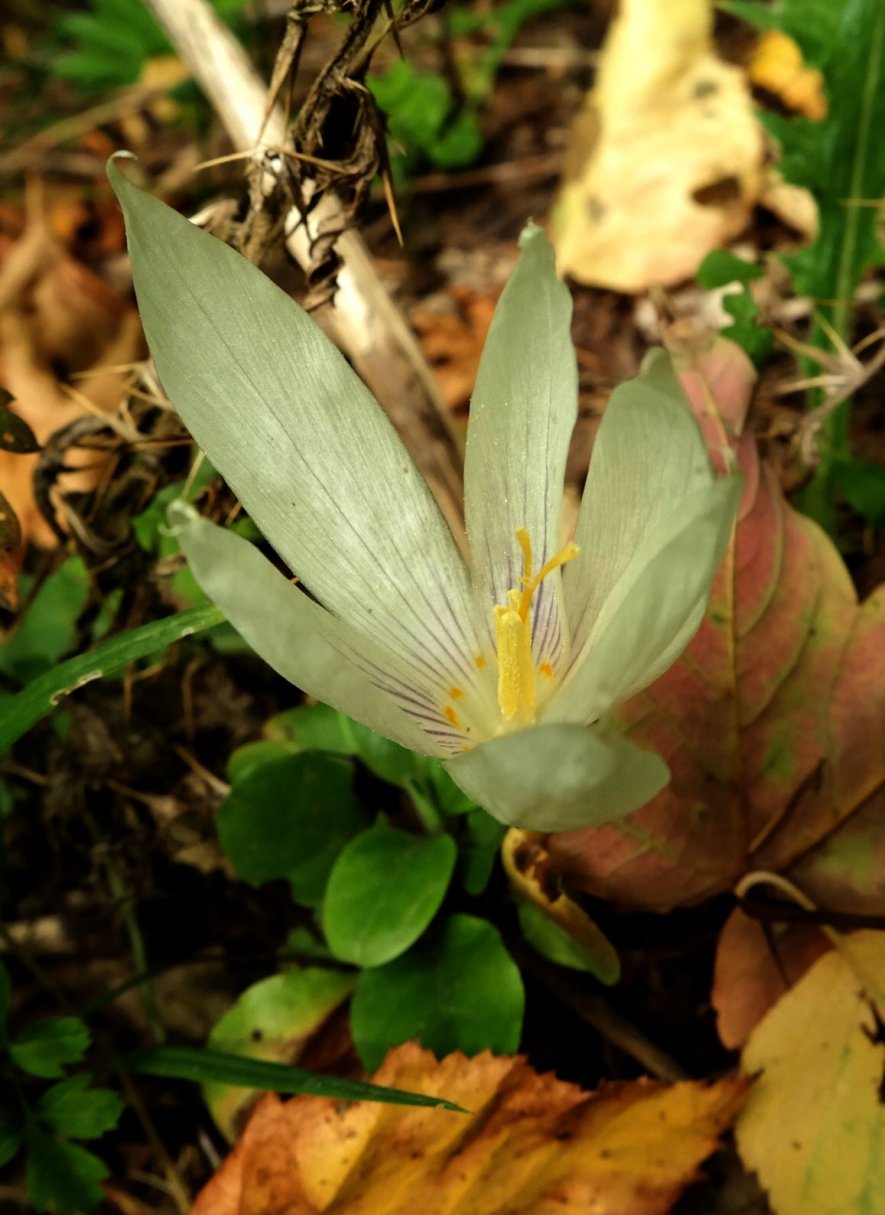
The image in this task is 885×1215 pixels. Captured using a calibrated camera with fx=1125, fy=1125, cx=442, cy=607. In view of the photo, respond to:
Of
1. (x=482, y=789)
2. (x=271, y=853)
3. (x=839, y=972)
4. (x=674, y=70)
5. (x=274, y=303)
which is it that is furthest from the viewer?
(x=674, y=70)

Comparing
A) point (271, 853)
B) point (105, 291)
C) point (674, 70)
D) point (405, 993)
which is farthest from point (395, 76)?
point (405, 993)

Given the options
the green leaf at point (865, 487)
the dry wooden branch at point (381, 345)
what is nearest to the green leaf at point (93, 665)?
the dry wooden branch at point (381, 345)

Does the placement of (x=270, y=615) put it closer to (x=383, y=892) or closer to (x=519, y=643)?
(x=519, y=643)

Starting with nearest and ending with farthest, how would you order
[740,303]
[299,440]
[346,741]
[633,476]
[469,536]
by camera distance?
1. [633,476]
2. [299,440]
3. [469,536]
4. [346,741]
5. [740,303]

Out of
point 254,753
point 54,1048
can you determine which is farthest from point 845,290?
point 54,1048

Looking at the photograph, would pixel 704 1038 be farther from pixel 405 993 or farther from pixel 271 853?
pixel 271 853

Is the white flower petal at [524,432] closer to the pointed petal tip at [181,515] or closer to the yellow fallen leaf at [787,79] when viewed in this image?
the pointed petal tip at [181,515]

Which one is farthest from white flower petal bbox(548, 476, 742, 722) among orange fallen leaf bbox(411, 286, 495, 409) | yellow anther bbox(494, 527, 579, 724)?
orange fallen leaf bbox(411, 286, 495, 409)

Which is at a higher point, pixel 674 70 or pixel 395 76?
pixel 395 76
